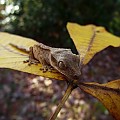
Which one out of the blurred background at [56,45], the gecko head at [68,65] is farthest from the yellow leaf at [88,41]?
the blurred background at [56,45]

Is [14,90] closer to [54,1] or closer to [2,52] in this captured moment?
[54,1]

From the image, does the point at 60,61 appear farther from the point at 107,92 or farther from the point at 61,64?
the point at 107,92

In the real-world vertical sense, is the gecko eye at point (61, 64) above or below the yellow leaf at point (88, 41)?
above

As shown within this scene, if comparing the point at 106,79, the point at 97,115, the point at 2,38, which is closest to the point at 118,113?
the point at 2,38

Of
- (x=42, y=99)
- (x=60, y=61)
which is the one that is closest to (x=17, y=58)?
(x=60, y=61)

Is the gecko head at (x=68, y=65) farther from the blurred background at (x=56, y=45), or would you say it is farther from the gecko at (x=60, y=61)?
the blurred background at (x=56, y=45)

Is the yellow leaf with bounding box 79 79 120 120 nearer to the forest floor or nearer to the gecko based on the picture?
the gecko
